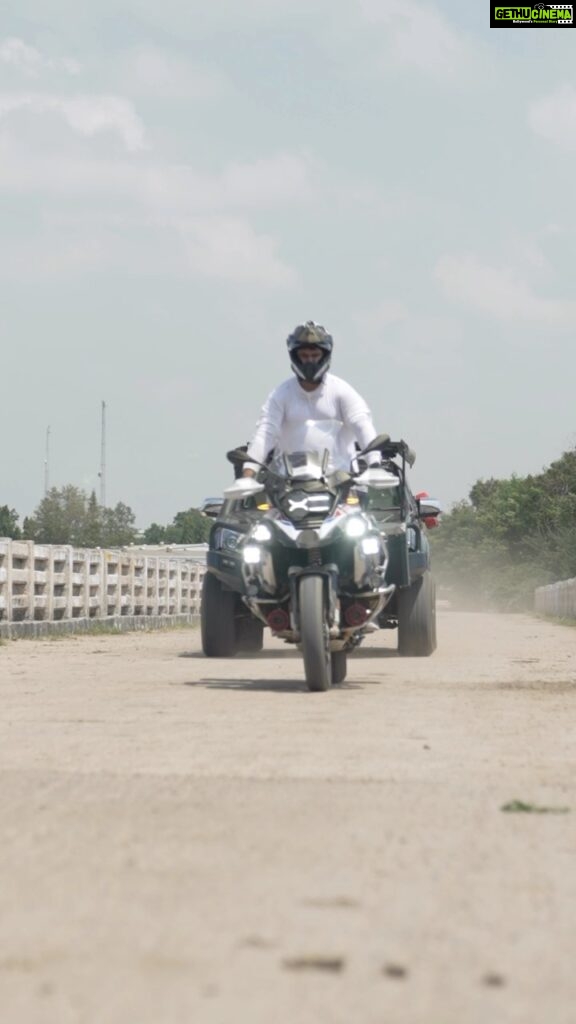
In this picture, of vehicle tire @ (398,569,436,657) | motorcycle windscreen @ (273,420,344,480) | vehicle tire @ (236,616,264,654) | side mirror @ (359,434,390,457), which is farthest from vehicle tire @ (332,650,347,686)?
vehicle tire @ (236,616,264,654)

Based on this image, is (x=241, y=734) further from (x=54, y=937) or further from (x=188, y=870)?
(x=54, y=937)

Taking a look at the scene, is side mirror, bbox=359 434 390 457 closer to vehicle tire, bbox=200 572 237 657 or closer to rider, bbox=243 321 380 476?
rider, bbox=243 321 380 476

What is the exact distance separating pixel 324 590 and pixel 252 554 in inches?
23.7

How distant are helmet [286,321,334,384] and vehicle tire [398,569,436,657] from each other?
11.4 ft

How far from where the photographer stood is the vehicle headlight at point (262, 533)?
32.9ft

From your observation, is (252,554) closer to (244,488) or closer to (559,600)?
(244,488)

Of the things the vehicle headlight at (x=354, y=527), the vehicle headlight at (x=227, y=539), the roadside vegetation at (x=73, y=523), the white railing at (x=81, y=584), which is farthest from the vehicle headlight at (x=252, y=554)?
the roadside vegetation at (x=73, y=523)

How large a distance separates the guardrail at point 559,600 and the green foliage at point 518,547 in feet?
31.7

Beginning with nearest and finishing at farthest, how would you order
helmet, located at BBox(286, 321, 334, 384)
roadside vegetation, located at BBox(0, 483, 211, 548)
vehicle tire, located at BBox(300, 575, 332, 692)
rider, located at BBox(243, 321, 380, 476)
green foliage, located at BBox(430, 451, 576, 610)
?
vehicle tire, located at BBox(300, 575, 332, 692), helmet, located at BBox(286, 321, 334, 384), rider, located at BBox(243, 321, 380, 476), green foliage, located at BBox(430, 451, 576, 610), roadside vegetation, located at BBox(0, 483, 211, 548)

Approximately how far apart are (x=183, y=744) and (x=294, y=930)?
3416 millimetres

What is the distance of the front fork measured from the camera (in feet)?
31.7

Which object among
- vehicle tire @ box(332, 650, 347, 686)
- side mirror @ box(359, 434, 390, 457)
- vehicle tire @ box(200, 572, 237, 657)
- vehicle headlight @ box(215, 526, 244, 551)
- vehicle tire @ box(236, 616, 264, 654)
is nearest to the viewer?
side mirror @ box(359, 434, 390, 457)

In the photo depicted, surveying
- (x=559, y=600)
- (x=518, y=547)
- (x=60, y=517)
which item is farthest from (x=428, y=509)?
(x=60, y=517)

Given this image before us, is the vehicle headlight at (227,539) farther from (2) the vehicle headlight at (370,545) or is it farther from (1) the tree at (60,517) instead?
(1) the tree at (60,517)
